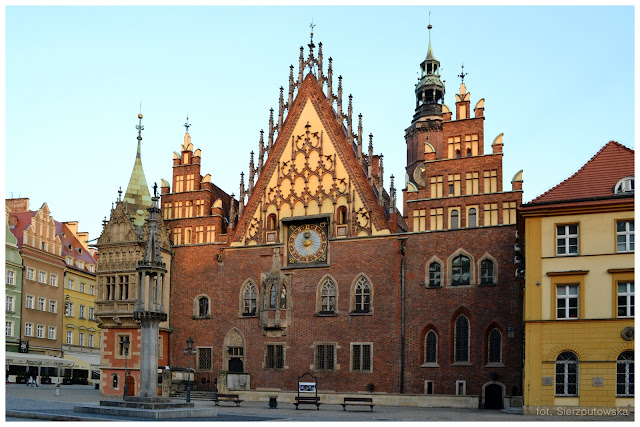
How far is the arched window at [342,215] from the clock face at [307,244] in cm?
109

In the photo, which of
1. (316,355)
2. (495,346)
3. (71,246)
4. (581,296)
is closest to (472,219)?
(495,346)

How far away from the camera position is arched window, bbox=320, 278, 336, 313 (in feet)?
151

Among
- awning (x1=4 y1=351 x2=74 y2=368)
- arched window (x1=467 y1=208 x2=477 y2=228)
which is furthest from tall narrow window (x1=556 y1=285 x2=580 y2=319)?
awning (x1=4 y1=351 x2=74 y2=368)

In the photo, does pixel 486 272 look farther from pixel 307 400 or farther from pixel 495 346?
pixel 307 400

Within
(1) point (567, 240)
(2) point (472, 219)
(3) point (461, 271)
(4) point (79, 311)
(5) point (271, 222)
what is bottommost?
(4) point (79, 311)

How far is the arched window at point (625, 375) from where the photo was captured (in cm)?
3200

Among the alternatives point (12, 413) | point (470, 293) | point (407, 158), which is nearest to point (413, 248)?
point (470, 293)

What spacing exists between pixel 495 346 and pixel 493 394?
2.39 m

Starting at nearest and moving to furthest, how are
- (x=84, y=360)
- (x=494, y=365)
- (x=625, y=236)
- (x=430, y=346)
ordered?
(x=625, y=236), (x=494, y=365), (x=430, y=346), (x=84, y=360)

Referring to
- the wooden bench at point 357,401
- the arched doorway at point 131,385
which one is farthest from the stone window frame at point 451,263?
the arched doorway at point 131,385

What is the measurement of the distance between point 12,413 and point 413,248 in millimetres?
23951

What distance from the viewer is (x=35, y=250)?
62.6 meters

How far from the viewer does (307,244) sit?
4741 centimetres

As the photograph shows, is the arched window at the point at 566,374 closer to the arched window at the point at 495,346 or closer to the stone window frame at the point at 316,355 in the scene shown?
the arched window at the point at 495,346
